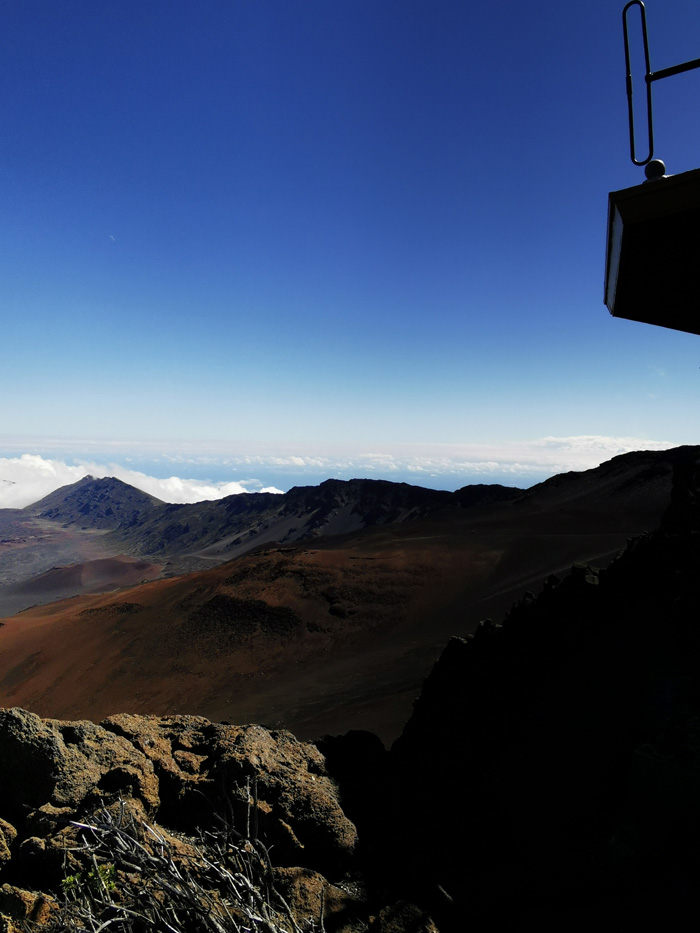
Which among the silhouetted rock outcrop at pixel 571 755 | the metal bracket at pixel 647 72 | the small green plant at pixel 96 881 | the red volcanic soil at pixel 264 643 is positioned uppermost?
the metal bracket at pixel 647 72

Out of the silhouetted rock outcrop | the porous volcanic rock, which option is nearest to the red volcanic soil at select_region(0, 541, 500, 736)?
the silhouetted rock outcrop

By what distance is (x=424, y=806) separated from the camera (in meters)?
5.95

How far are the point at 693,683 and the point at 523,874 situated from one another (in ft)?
8.99

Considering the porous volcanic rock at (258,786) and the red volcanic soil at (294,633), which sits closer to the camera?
the porous volcanic rock at (258,786)

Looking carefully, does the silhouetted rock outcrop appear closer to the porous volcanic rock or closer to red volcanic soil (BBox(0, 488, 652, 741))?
the porous volcanic rock

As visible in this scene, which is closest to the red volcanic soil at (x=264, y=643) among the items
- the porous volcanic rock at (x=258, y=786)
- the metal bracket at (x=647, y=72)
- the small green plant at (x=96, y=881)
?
the porous volcanic rock at (x=258, y=786)

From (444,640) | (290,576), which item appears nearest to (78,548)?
(290,576)

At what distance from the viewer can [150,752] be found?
4.92 metres

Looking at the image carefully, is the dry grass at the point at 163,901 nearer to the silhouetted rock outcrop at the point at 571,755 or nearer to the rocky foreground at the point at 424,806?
the rocky foreground at the point at 424,806

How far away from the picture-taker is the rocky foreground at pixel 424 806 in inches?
118

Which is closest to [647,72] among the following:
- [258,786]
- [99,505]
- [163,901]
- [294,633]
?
[163,901]

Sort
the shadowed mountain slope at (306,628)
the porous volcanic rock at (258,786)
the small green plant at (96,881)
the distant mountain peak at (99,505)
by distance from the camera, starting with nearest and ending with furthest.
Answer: the small green plant at (96,881) → the porous volcanic rock at (258,786) → the shadowed mountain slope at (306,628) → the distant mountain peak at (99,505)

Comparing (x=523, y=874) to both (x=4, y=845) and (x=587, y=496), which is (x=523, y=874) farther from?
(x=587, y=496)

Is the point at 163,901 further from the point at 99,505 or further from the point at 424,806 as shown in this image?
the point at 99,505
